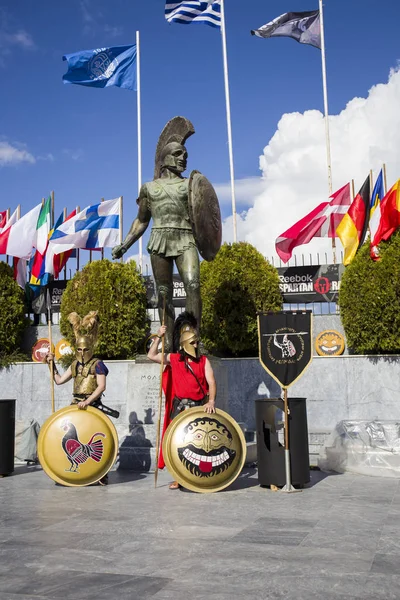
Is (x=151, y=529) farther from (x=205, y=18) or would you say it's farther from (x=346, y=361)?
(x=205, y=18)

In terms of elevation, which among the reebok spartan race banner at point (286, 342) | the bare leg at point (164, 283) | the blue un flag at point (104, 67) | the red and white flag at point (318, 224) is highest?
the blue un flag at point (104, 67)

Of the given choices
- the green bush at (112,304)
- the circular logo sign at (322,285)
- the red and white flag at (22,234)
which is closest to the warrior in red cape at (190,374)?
the green bush at (112,304)

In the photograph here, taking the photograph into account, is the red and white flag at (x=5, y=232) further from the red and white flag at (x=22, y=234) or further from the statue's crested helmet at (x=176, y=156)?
the statue's crested helmet at (x=176, y=156)

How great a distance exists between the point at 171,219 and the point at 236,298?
6125mm

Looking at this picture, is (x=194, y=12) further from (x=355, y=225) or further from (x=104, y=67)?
(x=355, y=225)

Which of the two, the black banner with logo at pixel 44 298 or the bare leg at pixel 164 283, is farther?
the black banner with logo at pixel 44 298

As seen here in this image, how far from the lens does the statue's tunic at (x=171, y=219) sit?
8.70m

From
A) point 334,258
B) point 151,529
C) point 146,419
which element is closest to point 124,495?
point 151,529

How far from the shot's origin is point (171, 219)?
874 cm

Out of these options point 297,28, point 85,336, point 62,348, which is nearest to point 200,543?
point 85,336

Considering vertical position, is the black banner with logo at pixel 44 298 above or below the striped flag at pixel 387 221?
below

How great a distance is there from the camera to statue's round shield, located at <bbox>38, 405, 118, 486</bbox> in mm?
6539

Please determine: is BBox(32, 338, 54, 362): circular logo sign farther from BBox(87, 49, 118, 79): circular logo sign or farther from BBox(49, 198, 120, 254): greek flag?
BBox(87, 49, 118, 79): circular logo sign

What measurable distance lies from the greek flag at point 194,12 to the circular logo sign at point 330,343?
428 inches
